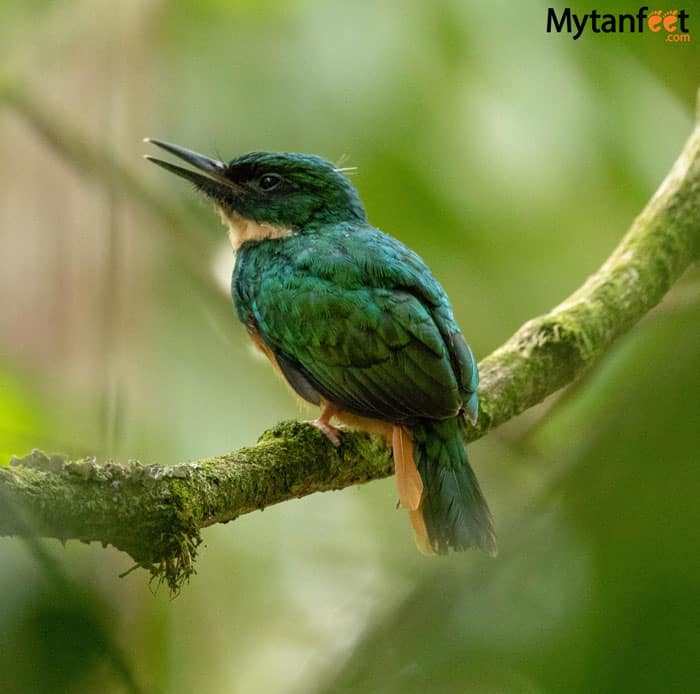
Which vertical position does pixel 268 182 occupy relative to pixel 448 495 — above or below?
above

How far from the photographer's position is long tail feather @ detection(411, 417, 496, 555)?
8.16 ft

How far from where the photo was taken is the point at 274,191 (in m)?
3.39

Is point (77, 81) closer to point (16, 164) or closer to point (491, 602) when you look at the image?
point (16, 164)

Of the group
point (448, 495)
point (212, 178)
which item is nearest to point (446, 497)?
point (448, 495)

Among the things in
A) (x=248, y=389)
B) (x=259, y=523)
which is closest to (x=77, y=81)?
(x=248, y=389)

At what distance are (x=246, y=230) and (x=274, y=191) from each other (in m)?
0.16

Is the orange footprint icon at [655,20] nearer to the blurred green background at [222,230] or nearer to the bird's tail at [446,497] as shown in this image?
the blurred green background at [222,230]

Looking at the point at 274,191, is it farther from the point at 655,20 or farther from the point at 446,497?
the point at 655,20

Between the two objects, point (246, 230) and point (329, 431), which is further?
point (246, 230)

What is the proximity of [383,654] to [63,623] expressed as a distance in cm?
60

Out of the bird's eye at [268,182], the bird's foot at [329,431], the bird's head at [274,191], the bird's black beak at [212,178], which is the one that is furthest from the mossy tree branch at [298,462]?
the bird's black beak at [212,178]

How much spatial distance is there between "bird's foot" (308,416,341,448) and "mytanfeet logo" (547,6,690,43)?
157 cm

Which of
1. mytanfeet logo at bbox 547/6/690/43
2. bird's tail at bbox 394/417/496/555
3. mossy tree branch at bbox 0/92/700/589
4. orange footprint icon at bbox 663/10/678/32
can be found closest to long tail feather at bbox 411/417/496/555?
bird's tail at bbox 394/417/496/555

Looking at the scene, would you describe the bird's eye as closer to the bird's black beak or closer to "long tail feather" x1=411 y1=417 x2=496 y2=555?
the bird's black beak
